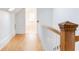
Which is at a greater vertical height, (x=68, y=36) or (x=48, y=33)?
(x=68, y=36)

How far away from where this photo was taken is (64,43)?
36.3 inches

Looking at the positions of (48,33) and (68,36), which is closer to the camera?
(68,36)

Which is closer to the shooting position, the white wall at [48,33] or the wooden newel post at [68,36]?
the wooden newel post at [68,36]

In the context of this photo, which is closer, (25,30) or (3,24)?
(25,30)

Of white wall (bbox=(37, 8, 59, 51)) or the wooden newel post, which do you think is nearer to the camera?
the wooden newel post
